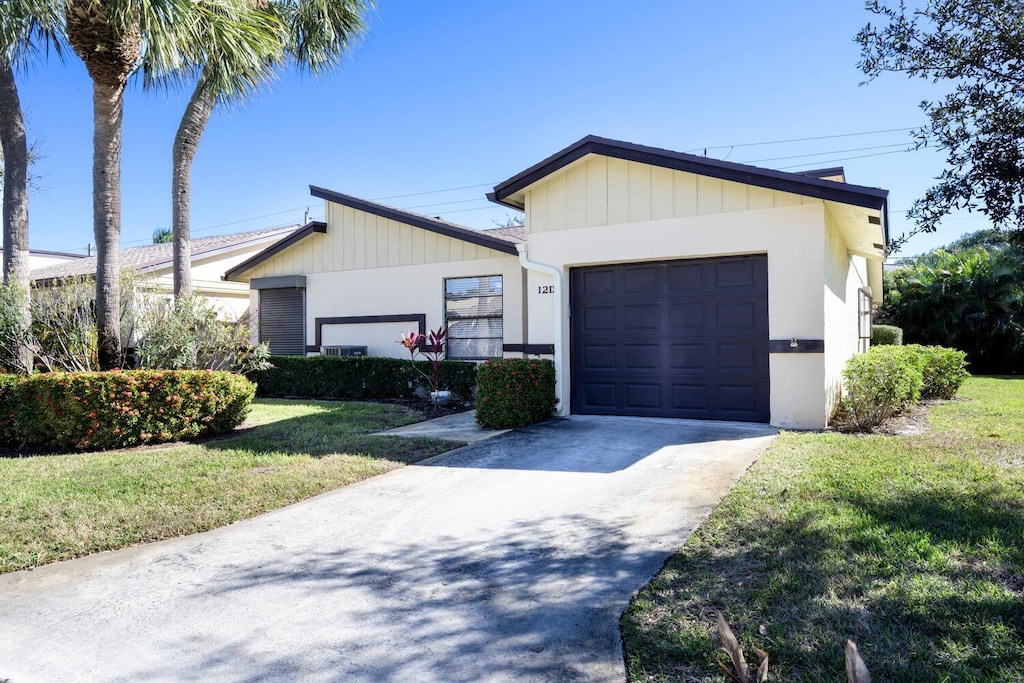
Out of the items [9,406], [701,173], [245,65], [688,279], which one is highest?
[245,65]

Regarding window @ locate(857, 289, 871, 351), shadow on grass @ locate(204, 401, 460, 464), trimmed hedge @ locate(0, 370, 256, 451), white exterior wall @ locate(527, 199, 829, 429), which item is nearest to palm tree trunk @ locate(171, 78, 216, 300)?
trimmed hedge @ locate(0, 370, 256, 451)

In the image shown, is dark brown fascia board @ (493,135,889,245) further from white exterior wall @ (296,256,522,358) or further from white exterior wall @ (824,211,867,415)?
white exterior wall @ (296,256,522,358)

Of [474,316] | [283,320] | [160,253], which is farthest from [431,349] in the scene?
[160,253]

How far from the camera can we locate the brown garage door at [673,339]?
880 cm

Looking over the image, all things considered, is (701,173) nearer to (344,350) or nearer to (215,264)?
(344,350)

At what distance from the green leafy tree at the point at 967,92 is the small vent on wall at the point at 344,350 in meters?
11.2

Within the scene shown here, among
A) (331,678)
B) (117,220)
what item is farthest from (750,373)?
(117,220)

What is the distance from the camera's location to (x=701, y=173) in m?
8.63

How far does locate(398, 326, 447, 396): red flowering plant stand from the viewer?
39.0 feet

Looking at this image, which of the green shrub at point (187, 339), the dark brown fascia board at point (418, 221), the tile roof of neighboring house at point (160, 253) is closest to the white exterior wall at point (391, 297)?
the dark brown fascia board at point (418, 221)

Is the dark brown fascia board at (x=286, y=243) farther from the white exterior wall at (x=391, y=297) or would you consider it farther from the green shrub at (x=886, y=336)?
the green shrub at (x=886, y=336)

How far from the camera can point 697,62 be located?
45.1ft

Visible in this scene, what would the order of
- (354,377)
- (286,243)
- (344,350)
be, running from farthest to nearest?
(286,243) → (344,350) → (354,377)

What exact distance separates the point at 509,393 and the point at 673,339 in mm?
2458
